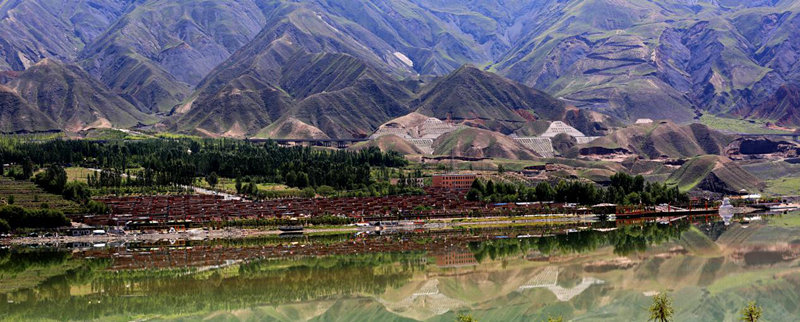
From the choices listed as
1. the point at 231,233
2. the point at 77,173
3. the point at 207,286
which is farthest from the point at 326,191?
the point at 207,286

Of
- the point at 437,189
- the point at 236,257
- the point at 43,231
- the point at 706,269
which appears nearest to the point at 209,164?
the point at 437,189

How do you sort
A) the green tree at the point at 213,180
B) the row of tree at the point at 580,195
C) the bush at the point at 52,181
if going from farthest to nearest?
the green tree at the point at 213,180, the row of tree at the point at 580,195, the bush at the point at 52,181

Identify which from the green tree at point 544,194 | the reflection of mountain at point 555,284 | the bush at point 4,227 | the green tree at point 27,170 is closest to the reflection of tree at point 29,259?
the bush at point 4,227

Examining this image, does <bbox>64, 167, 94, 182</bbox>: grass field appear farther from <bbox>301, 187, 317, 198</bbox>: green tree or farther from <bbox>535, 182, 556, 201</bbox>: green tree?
<bbox>535, 182, 556, 201</bbox>: green tree

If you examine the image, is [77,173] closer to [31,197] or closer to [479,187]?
[31,197]

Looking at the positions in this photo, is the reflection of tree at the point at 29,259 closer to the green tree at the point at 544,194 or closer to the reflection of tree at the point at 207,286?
the reflection of tree at the point at 207,286

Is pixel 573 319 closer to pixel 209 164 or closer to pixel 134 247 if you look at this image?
pixel 134 247

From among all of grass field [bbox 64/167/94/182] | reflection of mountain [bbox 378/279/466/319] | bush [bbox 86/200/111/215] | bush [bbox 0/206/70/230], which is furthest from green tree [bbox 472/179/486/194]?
reflection of mountain [bbox 378/279/466/319]
